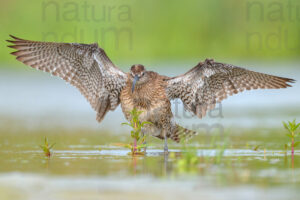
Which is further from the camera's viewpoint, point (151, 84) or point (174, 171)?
point (151, 84)

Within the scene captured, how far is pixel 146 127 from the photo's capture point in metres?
8.99

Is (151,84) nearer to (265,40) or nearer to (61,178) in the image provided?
(61,178)

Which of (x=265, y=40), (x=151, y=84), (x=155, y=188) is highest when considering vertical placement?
(x=265, y=40)

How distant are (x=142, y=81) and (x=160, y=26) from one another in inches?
519

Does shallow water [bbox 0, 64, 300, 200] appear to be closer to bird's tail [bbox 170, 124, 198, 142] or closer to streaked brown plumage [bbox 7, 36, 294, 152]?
bird's tail [bbox 170, 124, 198, 142]

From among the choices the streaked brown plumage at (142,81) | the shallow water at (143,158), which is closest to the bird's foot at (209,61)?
the streaked brown plumage at (142,81)

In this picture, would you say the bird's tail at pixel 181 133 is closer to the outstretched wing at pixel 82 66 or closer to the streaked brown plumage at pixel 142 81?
the streaked brown plumage at pixel 142 81

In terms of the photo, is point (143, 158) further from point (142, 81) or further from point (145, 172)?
point (142, 81)

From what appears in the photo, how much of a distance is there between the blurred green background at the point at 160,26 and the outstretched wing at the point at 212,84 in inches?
470

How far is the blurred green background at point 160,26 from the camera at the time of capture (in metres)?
20.9

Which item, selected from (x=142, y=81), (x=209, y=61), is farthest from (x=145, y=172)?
(x=142, y=81)

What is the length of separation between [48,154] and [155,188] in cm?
249

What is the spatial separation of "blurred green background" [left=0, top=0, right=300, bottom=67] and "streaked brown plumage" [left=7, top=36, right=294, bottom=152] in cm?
1174

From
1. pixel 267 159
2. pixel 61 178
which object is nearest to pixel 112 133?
pixel 267 159
